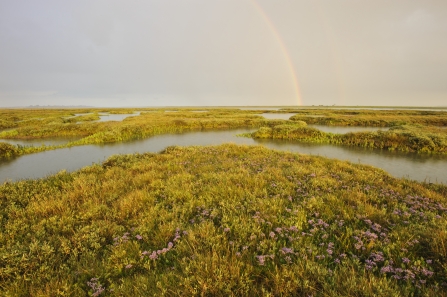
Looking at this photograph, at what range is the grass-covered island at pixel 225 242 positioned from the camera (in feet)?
10.1

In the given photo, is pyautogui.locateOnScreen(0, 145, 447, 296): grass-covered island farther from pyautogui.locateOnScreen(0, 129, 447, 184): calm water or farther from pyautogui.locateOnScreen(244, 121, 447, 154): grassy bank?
pyautogui.locateOnScreen(244, 121, 447, 154): grassy bank

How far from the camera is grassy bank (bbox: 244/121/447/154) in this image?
63.5 ft

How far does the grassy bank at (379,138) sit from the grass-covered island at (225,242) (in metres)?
16.0

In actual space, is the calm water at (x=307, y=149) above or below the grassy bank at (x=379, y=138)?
below

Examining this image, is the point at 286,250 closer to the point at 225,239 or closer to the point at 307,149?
the point at 225,239

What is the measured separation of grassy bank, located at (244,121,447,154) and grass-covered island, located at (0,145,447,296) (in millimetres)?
15964

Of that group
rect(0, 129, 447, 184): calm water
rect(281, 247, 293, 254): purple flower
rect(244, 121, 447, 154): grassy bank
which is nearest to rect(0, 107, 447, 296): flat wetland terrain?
rect(281, 247, 293, 254): purple flower

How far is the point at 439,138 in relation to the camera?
65.2 feet

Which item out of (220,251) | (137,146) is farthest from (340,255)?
(137,146)

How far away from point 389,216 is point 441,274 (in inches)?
88.6

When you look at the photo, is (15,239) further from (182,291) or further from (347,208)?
(347,208)

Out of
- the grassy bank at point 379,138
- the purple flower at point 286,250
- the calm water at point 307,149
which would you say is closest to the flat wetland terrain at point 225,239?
Result: the purple flower at point 286,250

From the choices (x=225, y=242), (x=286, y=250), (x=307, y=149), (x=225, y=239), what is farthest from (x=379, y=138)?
(x=225, y=242)

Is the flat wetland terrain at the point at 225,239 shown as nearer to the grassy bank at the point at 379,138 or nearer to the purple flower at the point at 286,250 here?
the purple flower at the point at 286,250
